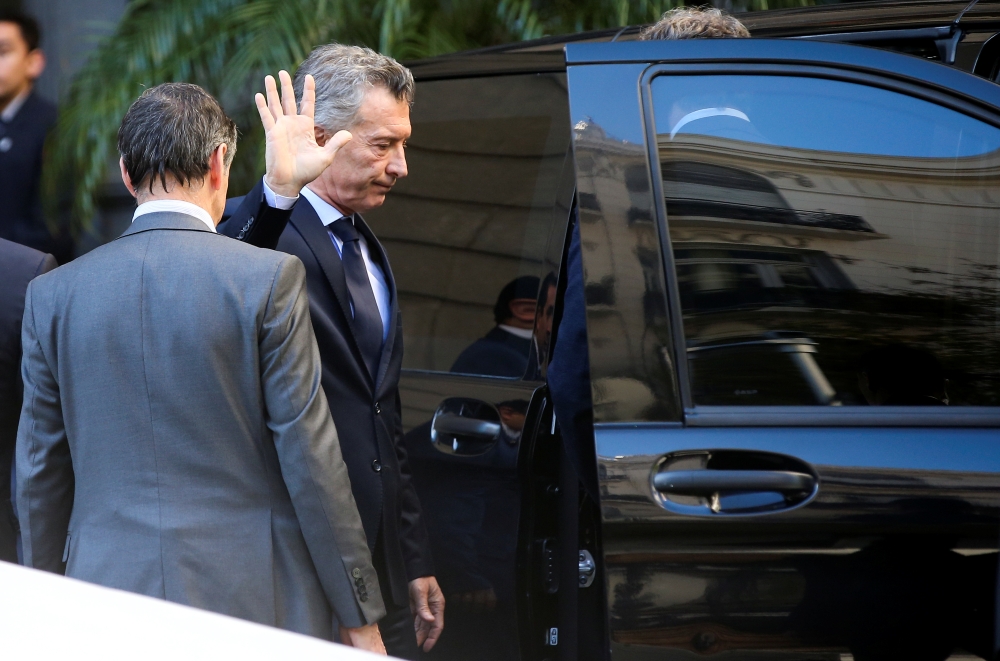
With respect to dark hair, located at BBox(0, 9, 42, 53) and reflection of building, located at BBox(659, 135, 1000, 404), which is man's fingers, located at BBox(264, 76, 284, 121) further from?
dark hair, located at BBox(0, 9, 42, 53)

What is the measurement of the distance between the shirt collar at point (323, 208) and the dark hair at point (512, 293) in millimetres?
498

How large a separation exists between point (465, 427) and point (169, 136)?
855 millimetres

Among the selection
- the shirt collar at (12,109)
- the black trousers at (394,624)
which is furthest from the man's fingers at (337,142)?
the shirt collar at (12,109)

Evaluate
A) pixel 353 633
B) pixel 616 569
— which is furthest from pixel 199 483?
pixel 616 569

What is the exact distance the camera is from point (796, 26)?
2.20m

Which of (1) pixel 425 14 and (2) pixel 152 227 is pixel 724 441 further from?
(1) pixel 425 14

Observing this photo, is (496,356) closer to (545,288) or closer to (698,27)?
(545,288)

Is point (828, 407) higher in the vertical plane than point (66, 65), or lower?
lower

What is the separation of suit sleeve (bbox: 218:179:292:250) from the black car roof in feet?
2.02

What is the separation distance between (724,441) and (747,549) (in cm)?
16

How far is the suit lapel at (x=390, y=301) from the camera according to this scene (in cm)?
192

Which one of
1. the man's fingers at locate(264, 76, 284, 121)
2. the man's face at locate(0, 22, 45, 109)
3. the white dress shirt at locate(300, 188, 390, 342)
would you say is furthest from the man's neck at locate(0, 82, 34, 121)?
the man's fingers at locate(264, 76, 284, 121)

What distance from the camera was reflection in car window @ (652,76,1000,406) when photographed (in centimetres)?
157

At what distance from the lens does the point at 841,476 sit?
152 cm
